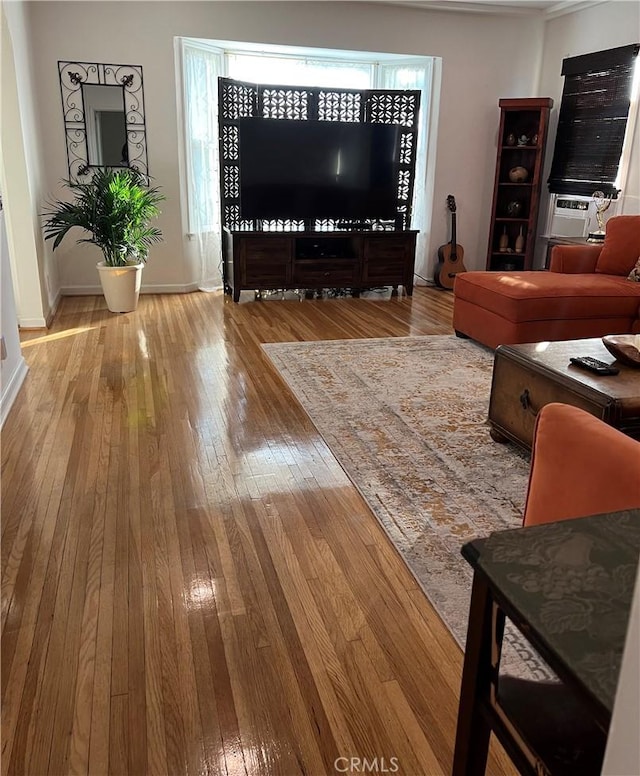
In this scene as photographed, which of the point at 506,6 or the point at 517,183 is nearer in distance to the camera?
the point at 506,6

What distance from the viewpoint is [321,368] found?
3.92 meters

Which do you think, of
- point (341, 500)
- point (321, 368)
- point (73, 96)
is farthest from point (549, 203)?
point (341, 500)

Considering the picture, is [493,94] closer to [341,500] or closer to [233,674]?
[341,500]

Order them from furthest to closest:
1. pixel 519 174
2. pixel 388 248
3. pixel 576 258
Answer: pixel 519 174 < pixel 388 248 < pixel 576 258

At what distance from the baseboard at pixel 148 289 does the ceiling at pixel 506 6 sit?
10.3 ft

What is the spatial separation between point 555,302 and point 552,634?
11.4 ft

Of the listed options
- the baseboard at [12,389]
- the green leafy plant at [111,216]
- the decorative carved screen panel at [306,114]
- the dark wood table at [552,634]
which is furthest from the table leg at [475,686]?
the decorative carved screen panel at [306,114]

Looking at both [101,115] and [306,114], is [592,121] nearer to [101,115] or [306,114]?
[306,114]

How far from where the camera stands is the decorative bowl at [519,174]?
621 cm

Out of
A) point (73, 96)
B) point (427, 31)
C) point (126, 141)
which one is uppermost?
point (427, 31)

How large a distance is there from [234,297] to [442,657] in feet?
14.4

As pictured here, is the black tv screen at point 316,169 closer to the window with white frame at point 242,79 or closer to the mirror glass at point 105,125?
the window with white frame at point 242,79

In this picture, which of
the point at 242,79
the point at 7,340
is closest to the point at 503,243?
the point at 242,79

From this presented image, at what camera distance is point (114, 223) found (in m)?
4.89
